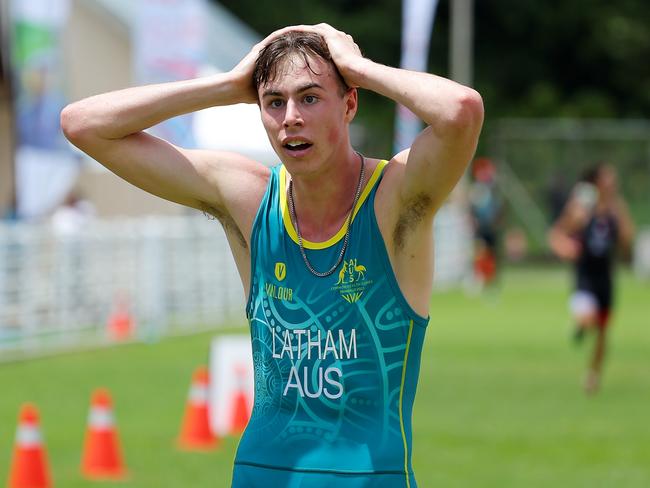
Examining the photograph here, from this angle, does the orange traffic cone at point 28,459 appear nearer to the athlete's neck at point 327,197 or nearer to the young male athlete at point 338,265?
the young male athlete at point 338,265

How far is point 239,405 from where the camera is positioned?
11266mm

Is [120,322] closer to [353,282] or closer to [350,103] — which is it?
[350,103]

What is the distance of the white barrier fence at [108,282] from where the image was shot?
17812mm

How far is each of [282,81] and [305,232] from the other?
0.45 m

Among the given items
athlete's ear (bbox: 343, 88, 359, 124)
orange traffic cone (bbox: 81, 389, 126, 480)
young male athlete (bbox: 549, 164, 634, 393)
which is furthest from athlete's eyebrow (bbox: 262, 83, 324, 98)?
young male athlete (bbox: 549, 164, 634, 393)

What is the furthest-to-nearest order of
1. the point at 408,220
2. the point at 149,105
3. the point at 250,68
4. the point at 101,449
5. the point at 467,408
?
the point at 467,408 < the point at 101,449 < the point at 149,105 < the point at 250,68 < the point at 408,220

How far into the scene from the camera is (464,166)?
406cm

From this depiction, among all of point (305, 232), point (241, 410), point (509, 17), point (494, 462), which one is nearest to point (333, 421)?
point (305, 232)

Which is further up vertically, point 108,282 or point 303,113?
point 303,113

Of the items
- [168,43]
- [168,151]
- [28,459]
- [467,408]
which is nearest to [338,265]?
[168,151]

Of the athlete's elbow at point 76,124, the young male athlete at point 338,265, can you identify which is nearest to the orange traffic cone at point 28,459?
the athlete's elbow at point 76,124

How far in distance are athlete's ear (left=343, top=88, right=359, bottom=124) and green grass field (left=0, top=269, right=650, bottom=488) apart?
18.3ft

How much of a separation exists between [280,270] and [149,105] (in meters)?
0.67

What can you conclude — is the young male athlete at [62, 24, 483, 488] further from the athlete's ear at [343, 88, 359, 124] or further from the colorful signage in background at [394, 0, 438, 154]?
the colorful signage in background at [394, 0, 438, 154]
